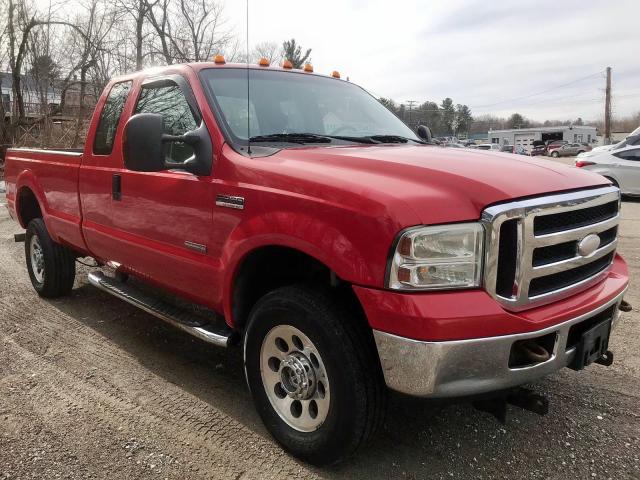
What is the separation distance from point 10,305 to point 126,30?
22.1 m

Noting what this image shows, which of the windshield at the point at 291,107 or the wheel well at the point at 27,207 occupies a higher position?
the windshield at the point at 291,107

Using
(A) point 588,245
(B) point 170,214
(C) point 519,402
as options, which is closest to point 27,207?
(B) point 170,214

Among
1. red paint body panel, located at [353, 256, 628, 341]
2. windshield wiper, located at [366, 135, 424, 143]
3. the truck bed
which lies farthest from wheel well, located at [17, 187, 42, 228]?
red paint body panel, located at [353, 256, 628, 341]

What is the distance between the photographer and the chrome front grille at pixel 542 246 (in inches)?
85.2

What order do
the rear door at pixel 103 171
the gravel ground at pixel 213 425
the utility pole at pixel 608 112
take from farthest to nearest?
1. the utility pole at pixel 608 112
2. the rear door at pixel 103 171
3. the gravel ground at pixel 213 425

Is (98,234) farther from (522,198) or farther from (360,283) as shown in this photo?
(522,198)

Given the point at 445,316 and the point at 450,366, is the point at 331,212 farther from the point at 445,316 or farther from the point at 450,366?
the point at 450,366

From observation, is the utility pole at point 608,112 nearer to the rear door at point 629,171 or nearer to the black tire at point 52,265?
the rear door at point 629,171

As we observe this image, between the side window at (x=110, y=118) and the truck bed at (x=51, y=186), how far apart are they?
30cm

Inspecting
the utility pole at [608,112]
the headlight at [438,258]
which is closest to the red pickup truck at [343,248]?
the headlight at [438,258]

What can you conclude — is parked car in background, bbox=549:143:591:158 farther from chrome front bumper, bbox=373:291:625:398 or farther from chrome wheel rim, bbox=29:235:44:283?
chrome front bumper, bbox=373:291:625:398

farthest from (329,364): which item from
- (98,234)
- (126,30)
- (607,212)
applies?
(126,30)

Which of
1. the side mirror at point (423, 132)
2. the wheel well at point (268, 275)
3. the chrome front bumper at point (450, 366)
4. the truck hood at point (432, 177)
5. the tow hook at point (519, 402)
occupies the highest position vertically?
the side mirror at point (423, 132)

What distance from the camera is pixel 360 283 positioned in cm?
224
